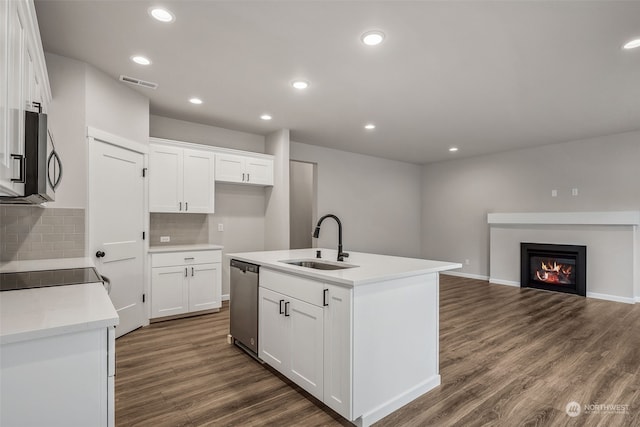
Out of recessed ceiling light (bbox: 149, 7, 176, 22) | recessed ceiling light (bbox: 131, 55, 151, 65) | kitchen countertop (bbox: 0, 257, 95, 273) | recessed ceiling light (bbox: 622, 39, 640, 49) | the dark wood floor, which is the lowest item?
the dark wood floor

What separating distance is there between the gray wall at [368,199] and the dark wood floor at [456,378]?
2.94 meters

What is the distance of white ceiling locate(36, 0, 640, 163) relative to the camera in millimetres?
2180

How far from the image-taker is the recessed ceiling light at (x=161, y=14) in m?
2.17

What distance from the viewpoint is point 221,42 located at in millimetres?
2564

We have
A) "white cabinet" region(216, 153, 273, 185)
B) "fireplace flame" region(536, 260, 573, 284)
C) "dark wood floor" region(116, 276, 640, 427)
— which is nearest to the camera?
"dark wood floor" region(116, 276, 640, 427)

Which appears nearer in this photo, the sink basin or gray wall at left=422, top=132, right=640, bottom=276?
Answer: the sink basin

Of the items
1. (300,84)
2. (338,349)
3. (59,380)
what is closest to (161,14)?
(300,84)

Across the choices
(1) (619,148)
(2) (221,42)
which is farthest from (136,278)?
(1) (619,148)

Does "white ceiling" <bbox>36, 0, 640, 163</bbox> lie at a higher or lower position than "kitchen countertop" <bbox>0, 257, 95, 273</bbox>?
higher

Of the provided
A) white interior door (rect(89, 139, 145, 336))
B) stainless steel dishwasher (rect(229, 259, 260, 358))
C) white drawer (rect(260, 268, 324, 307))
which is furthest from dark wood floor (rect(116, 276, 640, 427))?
white drawer (rect(260, 268, 324, 307))

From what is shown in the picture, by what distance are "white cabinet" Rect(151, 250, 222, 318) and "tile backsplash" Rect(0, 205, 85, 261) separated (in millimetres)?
975

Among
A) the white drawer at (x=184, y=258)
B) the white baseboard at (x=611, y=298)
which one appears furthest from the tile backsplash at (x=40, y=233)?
the white baseboard at (x=611, y=298)

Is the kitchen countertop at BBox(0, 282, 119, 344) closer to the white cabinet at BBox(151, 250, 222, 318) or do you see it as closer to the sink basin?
the sink basin

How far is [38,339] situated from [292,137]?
190 inches
